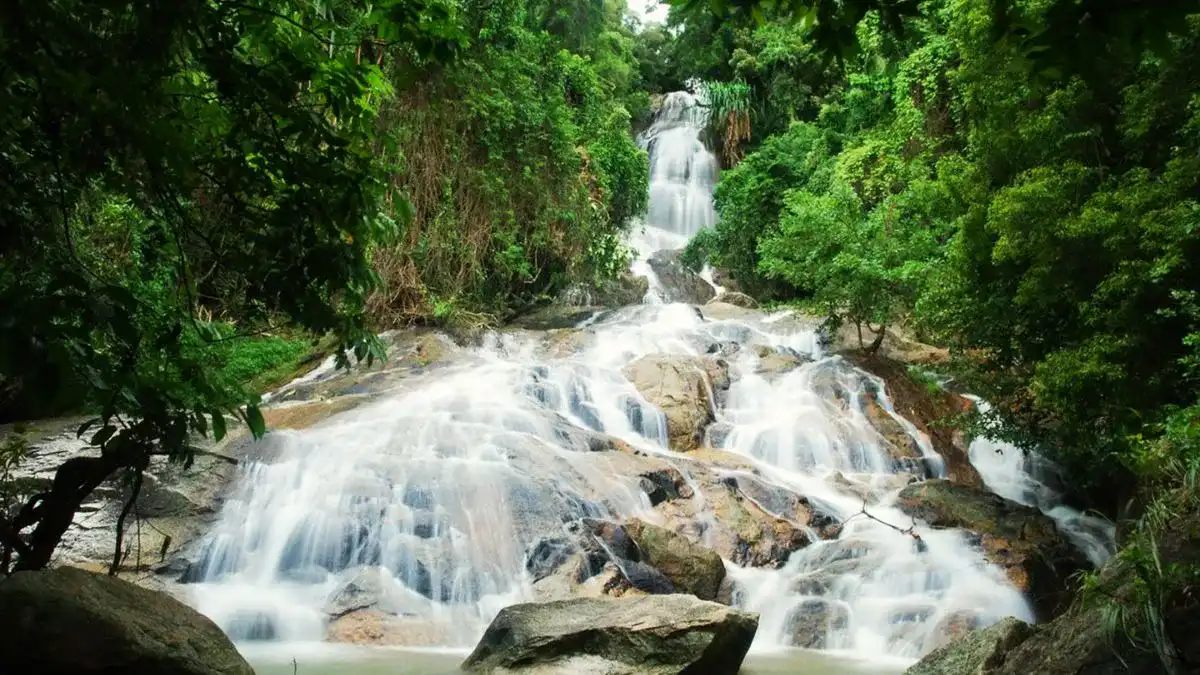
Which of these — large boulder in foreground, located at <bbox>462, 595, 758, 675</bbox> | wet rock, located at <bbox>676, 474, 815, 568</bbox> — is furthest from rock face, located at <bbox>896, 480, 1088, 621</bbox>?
large boulder in foreground, located at <bbox>462, 595, 758, 675</bbox>

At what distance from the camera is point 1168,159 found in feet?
22.2

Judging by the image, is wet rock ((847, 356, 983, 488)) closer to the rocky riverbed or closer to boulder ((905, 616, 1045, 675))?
the rocky riverbed

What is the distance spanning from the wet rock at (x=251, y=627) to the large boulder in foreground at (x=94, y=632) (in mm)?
2410

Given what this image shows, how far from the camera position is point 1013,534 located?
27.9 feet

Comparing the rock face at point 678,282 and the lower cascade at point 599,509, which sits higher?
the rock face at point 678,282

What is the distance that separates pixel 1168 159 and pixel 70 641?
8153mm

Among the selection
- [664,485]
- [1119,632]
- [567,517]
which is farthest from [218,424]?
[664,485]

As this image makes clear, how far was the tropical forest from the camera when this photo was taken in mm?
2586

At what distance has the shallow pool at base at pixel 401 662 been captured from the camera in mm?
5562

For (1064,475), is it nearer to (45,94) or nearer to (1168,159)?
(1168,159)

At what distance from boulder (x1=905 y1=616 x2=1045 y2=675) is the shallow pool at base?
142 cm

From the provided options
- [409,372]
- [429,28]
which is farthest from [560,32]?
[429,28]

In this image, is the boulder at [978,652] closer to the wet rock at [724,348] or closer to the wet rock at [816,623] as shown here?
the wet rock at [816,623]

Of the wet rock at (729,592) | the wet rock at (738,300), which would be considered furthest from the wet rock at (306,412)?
the wet rock at (738,300)
